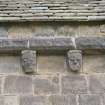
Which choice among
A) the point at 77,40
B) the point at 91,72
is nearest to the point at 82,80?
the point at 91,72

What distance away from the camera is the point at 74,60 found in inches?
174

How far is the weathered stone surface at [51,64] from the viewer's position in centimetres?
446

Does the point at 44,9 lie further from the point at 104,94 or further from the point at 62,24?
the point at 104,94

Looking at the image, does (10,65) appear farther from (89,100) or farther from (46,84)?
(89,100)

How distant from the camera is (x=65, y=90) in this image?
438 centimetres

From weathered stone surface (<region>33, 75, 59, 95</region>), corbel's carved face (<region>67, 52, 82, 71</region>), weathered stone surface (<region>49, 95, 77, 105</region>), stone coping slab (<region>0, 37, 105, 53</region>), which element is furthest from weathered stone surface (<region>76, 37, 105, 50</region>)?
weathered stone surface (<region>49, 95, 77, 105</region>)

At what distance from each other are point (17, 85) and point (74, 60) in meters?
0.70

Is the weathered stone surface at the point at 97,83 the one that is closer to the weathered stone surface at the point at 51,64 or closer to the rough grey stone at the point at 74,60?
the rough grey stone at the point at 74,60

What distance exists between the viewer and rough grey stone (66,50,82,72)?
441 centimetres

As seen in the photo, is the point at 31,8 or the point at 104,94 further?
the point at 31,8

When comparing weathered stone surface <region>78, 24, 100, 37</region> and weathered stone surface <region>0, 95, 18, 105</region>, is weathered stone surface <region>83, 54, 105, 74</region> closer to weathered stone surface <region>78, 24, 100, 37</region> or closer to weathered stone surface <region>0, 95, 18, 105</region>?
weathered stone surface <region>78, 24, 100, 37</region>

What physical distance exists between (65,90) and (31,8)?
107cm

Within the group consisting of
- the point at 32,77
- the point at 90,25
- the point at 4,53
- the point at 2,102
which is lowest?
the point at 2,102

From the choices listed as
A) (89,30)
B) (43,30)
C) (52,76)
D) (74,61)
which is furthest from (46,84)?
(89,30)
